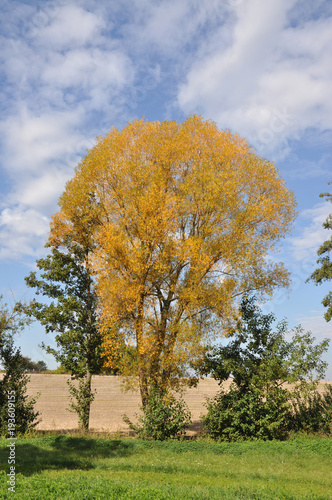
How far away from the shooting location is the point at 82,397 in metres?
18.7

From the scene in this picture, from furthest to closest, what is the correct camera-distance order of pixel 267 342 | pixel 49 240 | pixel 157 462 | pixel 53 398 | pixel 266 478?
pixel 53 398, pixel 49 240, pixel 267 342, pixel 157 462, pixel 266 478

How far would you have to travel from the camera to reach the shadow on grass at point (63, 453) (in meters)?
11.4

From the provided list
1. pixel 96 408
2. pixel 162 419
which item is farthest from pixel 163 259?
pixel 96 408

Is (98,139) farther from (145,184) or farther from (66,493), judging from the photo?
(66,493)

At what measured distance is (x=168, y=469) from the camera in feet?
37.0

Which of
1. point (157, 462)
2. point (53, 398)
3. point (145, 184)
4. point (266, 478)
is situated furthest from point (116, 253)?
point (53, 398)

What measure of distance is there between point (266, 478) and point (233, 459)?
2.56 metres

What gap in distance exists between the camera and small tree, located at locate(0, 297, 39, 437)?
56.8 ft

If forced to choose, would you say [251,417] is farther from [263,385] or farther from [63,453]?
[63,453]

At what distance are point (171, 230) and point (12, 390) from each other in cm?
982

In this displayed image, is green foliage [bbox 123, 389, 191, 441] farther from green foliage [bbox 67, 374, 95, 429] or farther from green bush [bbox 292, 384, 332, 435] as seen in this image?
green bush [bbox 292, 384, 332, 435]

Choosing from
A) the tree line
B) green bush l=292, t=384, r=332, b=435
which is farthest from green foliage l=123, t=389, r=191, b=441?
green bush l=292, t=384, r=332, b=435

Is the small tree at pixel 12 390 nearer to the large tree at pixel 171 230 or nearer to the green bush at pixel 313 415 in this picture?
the large tree at pixel 171 230

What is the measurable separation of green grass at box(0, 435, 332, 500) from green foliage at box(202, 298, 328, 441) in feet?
5.20
